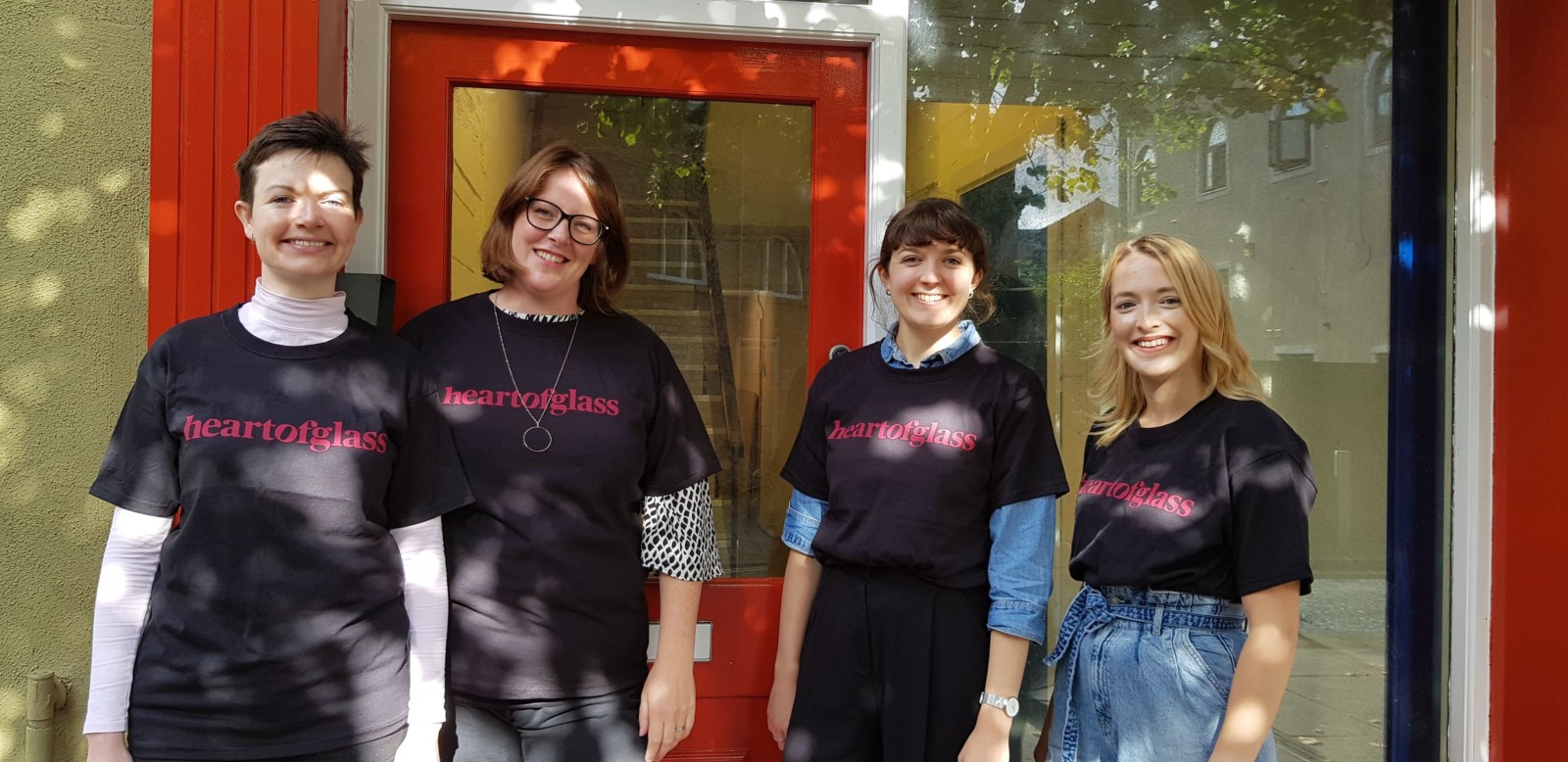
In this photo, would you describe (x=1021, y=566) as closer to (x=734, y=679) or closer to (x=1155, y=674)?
(x=1155, y=674)

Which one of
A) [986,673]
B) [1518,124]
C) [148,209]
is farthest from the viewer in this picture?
[1518,124]

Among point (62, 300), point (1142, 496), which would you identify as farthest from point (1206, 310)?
point (62, 300)

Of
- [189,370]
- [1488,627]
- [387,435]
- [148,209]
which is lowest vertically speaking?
[1488,627]

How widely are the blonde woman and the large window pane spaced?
92cm

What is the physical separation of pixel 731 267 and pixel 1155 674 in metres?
1.47

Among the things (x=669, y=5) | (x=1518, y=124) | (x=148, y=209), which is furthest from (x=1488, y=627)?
(x=148, y=209)

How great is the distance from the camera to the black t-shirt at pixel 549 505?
1.94 metres

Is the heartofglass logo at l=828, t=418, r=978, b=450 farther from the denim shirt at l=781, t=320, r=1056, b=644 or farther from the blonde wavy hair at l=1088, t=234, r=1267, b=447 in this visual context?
the blonde wavy hair at l=1088, t=234, r=1267, b=447

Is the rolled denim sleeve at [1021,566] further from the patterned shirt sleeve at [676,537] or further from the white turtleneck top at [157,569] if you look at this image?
the white turtleneck top at [157,569]

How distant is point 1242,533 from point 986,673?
56 cm

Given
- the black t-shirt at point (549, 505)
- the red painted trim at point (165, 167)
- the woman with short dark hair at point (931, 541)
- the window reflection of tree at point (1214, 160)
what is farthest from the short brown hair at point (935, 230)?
→ the red painted trim at point (165, 167)

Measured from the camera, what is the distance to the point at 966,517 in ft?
6.73

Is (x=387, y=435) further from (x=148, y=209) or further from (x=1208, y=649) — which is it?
(x=1208, y=649)

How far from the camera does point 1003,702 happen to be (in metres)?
1.97
